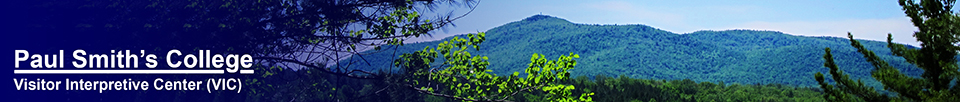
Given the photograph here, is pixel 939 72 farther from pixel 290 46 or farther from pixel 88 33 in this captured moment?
pixel 88 33

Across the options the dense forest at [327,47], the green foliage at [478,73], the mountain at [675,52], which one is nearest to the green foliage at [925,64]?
the dense forest at [327,47]

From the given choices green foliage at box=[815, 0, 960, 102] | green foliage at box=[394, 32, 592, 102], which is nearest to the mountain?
green foliage at box=[815, 0, 960, 102]

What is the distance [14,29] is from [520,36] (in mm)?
59695

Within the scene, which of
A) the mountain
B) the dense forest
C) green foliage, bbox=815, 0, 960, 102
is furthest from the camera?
the mountain

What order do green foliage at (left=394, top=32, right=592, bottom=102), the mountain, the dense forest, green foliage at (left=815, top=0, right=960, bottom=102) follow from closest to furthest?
1. green foliage at (left=394, top=32, right=592, bottom=102)
2. the dense forest
3. green foliage at (left=815, top=0, right=960, bottom=102)
4. the mountain

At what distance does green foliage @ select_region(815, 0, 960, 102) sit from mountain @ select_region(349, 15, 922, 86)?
40.5m

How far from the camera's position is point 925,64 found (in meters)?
7.88

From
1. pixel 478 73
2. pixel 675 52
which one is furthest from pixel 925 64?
pixel 675 52

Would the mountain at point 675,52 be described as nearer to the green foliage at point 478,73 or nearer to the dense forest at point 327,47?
the dense forest at point 327,47

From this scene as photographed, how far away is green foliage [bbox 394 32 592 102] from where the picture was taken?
402 cm

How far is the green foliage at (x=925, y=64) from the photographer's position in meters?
7.15

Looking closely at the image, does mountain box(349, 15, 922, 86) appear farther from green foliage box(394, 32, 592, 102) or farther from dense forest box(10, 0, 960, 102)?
green foliage box(394, 32, 592, 102)

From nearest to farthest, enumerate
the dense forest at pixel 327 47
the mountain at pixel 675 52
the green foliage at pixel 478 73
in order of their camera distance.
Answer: the green foliage at pixel 478 73 < the dense forest at pixel 327 47 < the mountain at pixel 675 52

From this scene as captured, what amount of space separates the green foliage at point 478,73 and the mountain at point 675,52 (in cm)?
4344
